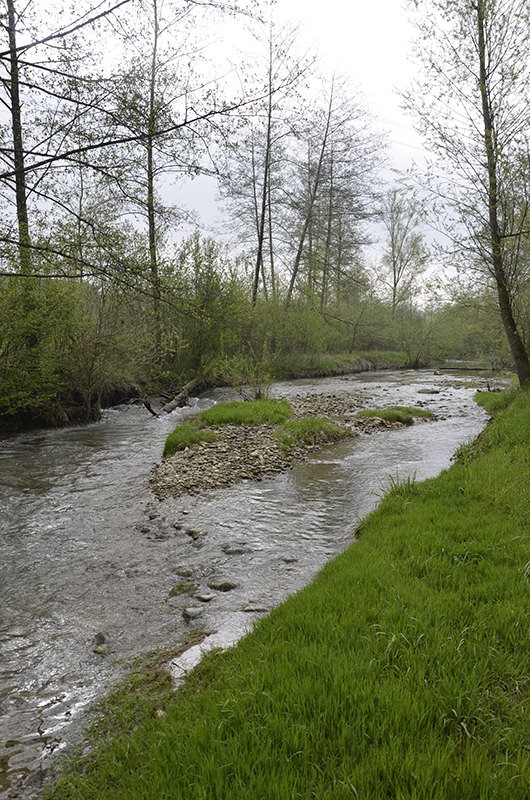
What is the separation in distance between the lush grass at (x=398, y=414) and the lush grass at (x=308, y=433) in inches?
77.7

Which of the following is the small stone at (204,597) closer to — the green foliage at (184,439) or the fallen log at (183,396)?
the green foliage at (184,439)

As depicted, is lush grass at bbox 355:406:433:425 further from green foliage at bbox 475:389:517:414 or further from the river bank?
green foliage at bbox 475:389:517:414

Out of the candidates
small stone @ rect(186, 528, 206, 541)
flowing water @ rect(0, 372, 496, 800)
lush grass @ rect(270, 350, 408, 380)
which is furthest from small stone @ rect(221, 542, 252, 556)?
lush grass @ rect(270, 350, 408, 380)

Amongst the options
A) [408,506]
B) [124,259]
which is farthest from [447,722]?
[124,259]

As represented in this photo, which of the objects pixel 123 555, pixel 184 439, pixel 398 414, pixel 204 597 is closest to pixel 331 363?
pixel 398 414

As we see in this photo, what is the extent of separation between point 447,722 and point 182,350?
62.9 ft

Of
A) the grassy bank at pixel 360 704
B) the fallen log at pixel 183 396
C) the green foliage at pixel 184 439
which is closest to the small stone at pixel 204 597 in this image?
the grassy bank at pixel 360 704

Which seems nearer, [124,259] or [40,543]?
[40,543]

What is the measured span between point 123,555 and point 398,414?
10330 millimetres

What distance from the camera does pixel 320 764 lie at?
7.16 ft

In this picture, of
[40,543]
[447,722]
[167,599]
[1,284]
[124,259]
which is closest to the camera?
[447,722]

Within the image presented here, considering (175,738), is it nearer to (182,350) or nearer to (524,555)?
(524,555)

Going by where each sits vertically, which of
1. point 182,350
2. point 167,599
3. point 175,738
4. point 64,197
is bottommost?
point 167,599

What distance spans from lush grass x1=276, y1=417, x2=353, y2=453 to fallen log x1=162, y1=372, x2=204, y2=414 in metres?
6.64
